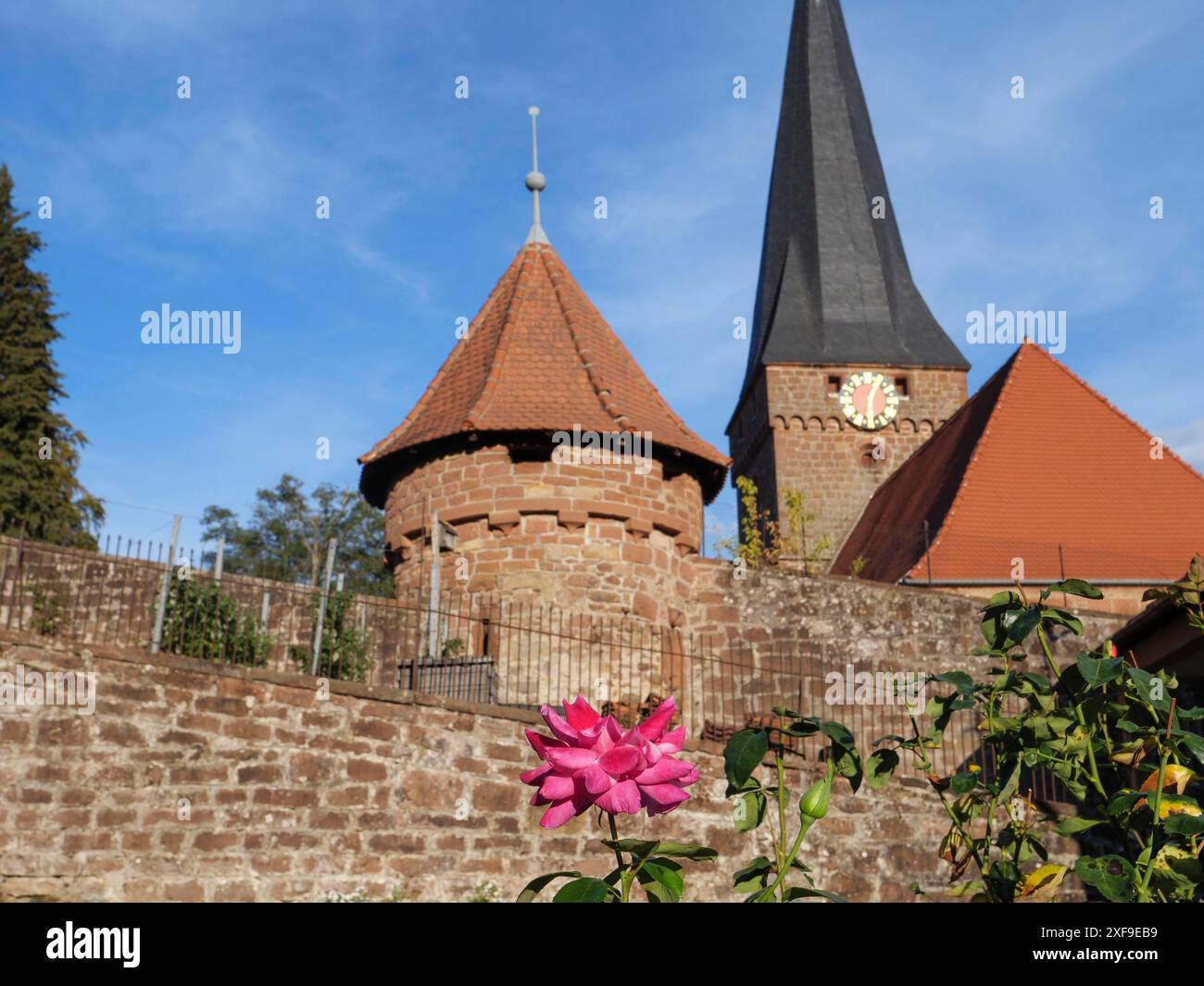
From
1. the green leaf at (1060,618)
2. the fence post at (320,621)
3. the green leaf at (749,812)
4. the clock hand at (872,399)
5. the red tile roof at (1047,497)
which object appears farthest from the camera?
the clock hand at (872,399)

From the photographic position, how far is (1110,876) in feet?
7.84

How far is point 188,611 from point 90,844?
79.5 inches

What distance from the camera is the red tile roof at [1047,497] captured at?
62.8ft

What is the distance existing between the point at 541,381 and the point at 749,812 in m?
11.5

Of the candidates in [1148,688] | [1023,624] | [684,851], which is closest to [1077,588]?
[1023,624]

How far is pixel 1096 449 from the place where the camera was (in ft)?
70.4

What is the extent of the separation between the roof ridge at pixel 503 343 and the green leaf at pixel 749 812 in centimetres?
1075

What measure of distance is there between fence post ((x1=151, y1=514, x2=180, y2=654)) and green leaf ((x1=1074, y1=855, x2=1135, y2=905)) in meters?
7.75

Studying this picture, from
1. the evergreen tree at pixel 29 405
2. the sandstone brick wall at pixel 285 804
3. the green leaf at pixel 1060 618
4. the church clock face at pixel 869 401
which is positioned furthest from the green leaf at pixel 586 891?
the church clock face at pixel 869 401

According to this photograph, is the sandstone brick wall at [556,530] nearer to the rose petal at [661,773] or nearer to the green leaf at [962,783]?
the green leaf at [962,783]

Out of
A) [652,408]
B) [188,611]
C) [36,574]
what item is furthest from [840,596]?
[36,574]

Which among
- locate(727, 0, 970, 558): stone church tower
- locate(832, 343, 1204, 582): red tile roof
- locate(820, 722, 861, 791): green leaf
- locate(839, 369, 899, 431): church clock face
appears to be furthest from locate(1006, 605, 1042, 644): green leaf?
locate(839, 369, 899, 431): church clock face

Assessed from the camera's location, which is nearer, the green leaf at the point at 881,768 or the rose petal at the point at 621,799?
the rose petal at the point at 621,799

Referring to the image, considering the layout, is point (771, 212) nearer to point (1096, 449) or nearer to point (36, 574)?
point (1096, 449)
